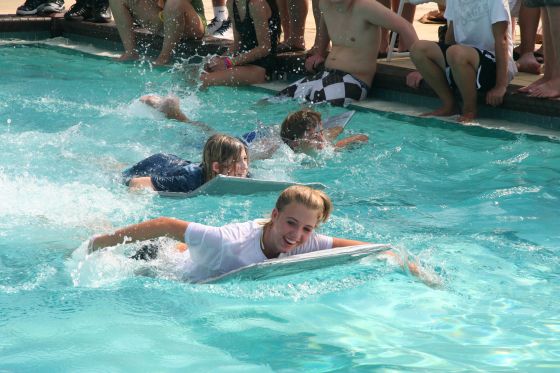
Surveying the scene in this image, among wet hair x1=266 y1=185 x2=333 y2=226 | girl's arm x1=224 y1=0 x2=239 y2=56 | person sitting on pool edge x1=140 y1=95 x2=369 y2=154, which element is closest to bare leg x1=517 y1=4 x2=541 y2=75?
person sitting on pool edge x1=140 y1=95 x2=369 y2=154

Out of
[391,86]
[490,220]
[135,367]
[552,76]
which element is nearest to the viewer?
[135,367]

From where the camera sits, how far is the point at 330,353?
422cm

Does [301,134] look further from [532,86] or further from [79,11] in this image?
[79,11]

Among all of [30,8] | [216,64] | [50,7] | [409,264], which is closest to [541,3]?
[409,264]

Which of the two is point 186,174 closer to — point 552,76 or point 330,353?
point 330,353

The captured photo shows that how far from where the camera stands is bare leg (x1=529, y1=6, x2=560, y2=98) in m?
7.63

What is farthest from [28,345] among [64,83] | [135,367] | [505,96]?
[64,83]

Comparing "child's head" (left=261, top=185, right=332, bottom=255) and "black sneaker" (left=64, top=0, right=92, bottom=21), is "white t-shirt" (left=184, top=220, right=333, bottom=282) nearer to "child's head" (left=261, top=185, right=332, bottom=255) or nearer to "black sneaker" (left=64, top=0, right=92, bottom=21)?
"child's head" (left=261, top=185, right=332, bottom=255)

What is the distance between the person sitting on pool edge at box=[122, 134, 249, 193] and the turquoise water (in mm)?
117

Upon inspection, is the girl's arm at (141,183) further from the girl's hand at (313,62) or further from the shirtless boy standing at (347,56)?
the girl's hand at (313,62)

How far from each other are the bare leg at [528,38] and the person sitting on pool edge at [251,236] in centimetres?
495

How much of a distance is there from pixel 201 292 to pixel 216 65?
6.20m

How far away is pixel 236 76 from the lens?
1055cm

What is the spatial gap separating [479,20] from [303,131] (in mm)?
2207
